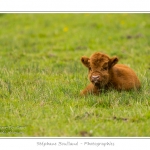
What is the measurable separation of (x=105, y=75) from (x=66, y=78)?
2.15 metres

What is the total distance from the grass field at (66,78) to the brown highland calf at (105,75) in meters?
0.31

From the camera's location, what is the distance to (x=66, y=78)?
12625 mm

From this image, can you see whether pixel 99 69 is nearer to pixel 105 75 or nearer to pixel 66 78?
pixel 105 75

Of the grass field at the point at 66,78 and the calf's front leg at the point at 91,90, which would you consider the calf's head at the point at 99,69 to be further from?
the grass field at the point at 66,78

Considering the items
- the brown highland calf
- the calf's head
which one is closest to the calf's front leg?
the brown highland calf

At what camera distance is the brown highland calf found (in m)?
10.6

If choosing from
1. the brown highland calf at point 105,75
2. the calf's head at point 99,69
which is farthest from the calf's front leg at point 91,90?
the calf's head at point 99,69

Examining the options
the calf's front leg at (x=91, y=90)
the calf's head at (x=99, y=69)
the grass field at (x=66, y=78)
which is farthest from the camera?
the calf's front leg at (x=91, y=90)

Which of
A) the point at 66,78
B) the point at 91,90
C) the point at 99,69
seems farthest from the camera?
the point at 66,78

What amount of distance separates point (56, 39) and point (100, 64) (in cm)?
1001

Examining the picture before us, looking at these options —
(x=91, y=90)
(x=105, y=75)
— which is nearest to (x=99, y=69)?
(x=105, y=75)

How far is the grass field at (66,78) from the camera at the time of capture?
8.88 m

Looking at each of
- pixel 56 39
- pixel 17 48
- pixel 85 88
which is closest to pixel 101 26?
pixel 56 39

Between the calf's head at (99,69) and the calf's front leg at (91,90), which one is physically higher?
the calf's head at (99,69)
